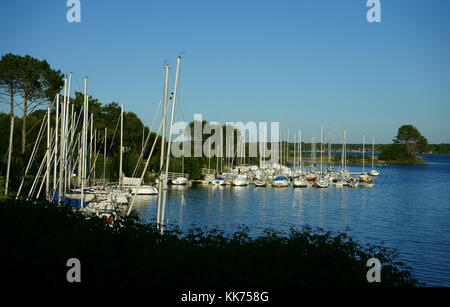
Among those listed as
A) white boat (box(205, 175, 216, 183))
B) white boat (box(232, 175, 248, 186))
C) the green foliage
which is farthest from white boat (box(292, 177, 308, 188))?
the green foliage

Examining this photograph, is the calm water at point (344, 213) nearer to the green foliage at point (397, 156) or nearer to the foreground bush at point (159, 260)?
the foreground bush at point (159, 260)

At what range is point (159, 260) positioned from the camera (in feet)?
27.2

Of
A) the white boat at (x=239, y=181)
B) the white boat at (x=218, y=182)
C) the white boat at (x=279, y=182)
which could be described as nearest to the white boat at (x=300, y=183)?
the white boat at (x=279, y=182)

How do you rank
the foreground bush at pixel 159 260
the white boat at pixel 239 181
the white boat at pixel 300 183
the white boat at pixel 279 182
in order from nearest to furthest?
the foreground bush at pixel 159 260 < the white boat at pixel 300 183 < the white boat at pixel 279 182 < the white boat at pixel 239 181

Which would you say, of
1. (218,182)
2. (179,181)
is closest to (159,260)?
(179,181)

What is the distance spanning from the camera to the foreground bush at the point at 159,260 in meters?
7.93

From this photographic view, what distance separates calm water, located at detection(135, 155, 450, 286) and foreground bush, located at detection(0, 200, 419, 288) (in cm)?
1422

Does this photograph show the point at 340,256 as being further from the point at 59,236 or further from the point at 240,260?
the point at 59,236

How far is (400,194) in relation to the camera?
68375mm

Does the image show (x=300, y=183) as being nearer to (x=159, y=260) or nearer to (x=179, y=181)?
(x=179, y=181)

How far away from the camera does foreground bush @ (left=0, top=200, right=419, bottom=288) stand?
7926mm

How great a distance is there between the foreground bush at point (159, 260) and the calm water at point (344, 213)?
46.7ft

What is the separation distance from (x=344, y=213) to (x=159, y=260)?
40.1 meters
